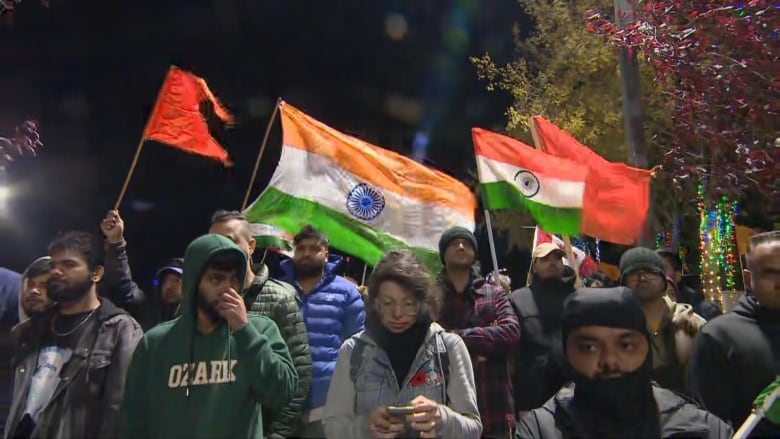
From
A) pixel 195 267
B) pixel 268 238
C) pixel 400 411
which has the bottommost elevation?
pixel 400 411

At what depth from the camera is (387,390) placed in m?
3.27

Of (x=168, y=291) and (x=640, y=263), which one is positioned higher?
(x=640, y=263)

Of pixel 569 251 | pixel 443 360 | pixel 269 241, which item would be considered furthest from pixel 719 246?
pixel 443 360

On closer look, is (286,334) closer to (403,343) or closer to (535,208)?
(403,343)

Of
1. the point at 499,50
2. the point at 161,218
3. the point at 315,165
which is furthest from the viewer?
the point at 499,50

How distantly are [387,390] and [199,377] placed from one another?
2.58 feet

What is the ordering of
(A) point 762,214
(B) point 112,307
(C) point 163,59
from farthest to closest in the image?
(C) point 163,59
(A) point 762,214
(B) point 112,307

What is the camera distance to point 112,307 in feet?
12.5

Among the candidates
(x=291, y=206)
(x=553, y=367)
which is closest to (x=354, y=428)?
(x=553, y=367)

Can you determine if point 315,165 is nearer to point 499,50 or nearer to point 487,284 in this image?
point 487,284

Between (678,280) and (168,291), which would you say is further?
(678,280)

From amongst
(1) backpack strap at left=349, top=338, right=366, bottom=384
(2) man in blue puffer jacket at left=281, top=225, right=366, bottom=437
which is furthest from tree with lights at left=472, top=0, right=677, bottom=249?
(1) backpack strap at left=349, top=338, right=366, bottom=384

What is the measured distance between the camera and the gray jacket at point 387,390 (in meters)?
3.25

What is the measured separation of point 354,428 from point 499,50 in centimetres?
1907
